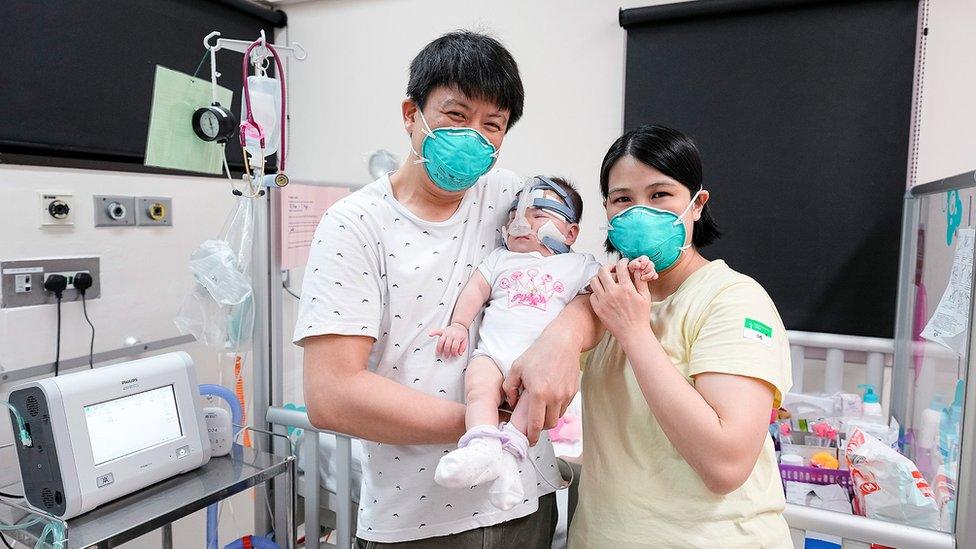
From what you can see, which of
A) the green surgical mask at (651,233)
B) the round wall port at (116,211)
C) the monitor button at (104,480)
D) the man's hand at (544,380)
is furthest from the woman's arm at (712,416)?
the round wall port at (116,211)

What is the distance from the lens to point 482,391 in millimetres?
1075

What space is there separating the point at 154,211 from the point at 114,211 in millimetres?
179

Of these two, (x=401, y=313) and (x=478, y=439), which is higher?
(x=401, y=313)

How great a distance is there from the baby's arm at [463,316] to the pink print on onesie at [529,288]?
0.15ft

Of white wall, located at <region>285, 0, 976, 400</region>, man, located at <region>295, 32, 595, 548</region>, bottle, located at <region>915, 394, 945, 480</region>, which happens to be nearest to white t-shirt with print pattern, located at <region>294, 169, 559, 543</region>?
man, located at <region>295, 32, 595, 548</region>

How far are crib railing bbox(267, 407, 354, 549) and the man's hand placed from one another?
0.68m

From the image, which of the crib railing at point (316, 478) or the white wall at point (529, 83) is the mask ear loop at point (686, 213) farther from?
the white wall at point (529, 83)

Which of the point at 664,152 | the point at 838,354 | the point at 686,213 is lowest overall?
the point at 838,354

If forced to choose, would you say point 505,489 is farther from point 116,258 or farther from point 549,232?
point 116,258

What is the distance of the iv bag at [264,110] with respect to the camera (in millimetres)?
1772

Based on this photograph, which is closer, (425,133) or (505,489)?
(505,489)

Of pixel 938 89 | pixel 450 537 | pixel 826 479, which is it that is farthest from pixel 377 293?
pixel 938 89

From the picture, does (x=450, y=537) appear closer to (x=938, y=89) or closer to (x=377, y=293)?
(x=377, y=293)

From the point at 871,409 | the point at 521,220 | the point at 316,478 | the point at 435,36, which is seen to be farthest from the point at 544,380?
the point at 435,36
